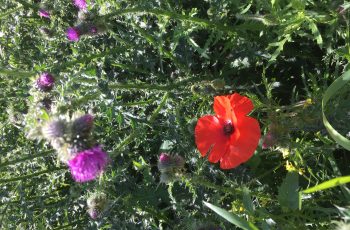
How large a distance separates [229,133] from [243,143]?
14cm

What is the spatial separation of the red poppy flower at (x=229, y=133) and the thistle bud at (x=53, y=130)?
57 centimetres

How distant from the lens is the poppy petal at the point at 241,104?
1611mm

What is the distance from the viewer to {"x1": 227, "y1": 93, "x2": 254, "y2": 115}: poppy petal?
5.29ft

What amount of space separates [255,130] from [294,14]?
18.9 inches

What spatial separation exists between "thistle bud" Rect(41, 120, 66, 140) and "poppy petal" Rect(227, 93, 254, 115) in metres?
0.60

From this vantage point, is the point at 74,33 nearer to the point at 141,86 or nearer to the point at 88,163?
the point at 141,86

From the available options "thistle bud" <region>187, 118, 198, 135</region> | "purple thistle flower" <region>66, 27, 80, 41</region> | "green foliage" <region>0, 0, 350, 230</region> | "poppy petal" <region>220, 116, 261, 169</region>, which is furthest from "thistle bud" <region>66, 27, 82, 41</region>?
"poppy petal" <region>220, 116, 261, 169</region>

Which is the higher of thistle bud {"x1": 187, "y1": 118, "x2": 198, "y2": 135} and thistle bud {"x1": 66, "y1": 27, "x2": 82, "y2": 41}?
thistle bud {"x1": 66, "y1": 27, "x2": 82, "y2": 41}

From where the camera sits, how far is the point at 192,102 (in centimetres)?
210

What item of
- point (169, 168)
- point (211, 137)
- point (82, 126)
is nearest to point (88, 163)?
point (82, 126)

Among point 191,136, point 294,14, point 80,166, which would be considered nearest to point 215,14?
point 294,14

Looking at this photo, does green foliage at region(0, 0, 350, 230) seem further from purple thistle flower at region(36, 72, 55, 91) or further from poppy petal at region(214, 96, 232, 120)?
poppy petal at region(214, 96, 232, 120)

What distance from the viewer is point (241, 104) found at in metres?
1.61

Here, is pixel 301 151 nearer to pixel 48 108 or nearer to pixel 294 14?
pixel 294 14
